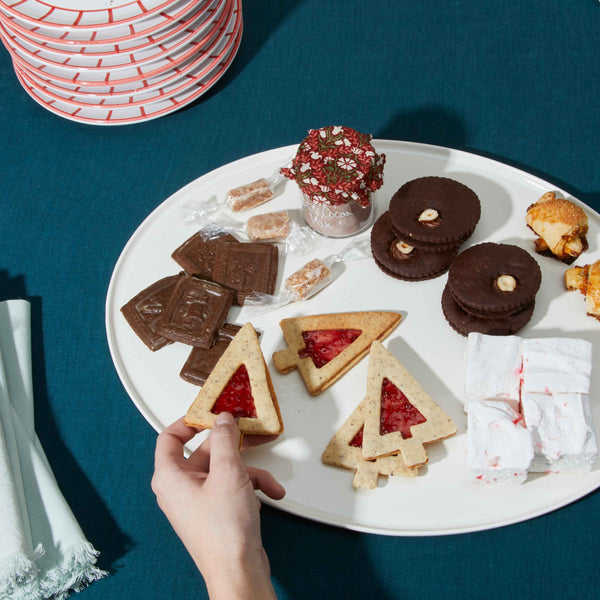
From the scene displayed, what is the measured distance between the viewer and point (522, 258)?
5.86 feet

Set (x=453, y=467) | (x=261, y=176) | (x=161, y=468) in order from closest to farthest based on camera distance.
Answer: (x=161, y=468)
(x=453, y=467)
(x=261, y=176)

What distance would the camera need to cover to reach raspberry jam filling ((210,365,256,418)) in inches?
66.7

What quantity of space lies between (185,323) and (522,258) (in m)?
0.99

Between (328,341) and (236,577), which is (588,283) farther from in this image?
(236,577)

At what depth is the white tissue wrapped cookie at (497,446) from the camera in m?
1.52

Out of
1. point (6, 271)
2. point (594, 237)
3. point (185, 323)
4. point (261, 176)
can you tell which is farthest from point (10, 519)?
point (594, 237)

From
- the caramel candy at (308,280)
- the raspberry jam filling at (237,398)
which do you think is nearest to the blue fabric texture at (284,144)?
the raspberry jam filling at (237,398)

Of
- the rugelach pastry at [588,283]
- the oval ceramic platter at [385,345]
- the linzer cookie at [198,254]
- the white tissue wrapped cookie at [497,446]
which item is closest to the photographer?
the white tissue wrapped cookie at [497,446]

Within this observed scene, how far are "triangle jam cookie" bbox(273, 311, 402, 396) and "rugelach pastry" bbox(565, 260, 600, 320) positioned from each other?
512 millimetres

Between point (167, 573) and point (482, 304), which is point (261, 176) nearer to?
point (482, 304)

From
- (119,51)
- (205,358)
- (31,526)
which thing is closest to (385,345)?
(205,358)

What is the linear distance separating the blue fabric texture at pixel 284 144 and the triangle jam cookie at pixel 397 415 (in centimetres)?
16

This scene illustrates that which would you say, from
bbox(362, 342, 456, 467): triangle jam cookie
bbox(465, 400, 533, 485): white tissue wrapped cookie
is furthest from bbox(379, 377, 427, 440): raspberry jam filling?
bbox(465, 400, 533, 485): white tissue wrapped cookie

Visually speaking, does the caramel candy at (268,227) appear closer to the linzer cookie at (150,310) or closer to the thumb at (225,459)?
the linzer cookie at (150,310)
